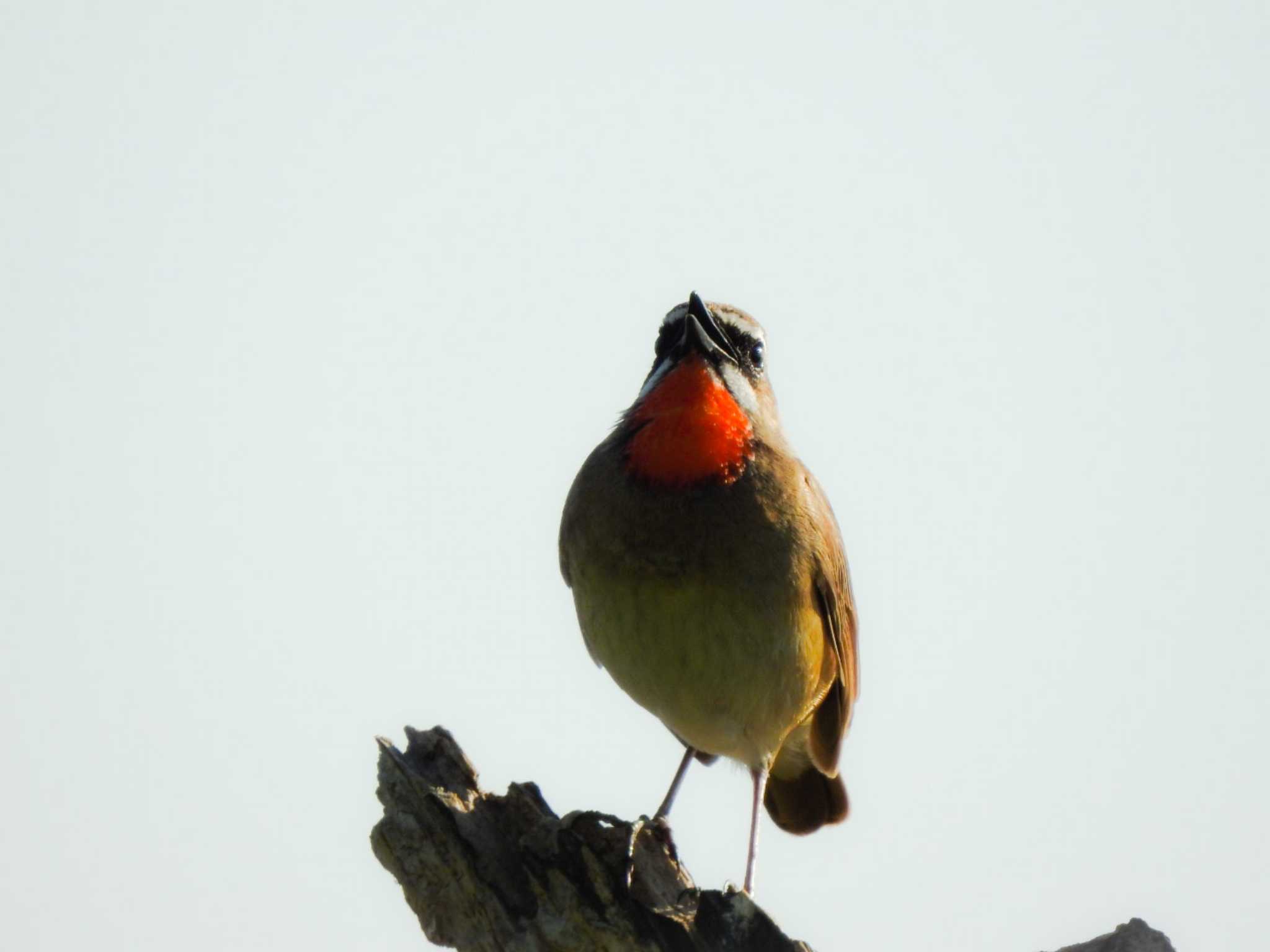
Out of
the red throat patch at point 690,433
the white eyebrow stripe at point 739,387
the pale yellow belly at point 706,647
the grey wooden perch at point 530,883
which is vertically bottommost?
the grey wooden perch at point 530,883

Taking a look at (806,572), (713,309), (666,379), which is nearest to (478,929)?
(806,572)

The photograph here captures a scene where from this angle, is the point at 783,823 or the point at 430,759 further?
the point at 783,823

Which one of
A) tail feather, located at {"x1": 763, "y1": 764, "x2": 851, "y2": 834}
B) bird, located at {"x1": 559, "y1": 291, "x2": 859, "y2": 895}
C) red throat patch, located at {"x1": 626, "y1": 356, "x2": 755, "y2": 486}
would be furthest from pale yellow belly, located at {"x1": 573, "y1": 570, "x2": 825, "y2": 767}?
tail feather, located at {"x1": 763, "y1": 764, "x2": 851, "y2": 834}

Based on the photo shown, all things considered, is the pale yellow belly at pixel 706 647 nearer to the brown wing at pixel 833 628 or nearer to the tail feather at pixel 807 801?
the brown wing at pixel 833 628

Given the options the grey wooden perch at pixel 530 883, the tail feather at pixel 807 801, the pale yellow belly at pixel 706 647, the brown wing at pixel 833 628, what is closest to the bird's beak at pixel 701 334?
the brown wing at pixel 833 628

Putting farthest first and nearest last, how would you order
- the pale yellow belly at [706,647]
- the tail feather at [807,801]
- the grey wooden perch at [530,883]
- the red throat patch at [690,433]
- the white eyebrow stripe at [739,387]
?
the tail feather at [807,801], the white eyebrow stripe at [739,387], the red throat patch at [690,433], the pale yellow belly at [706,647], the grey wooden perch at [530,883]

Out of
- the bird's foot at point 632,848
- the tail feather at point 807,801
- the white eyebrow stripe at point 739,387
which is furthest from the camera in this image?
the tail feather at point 807,801

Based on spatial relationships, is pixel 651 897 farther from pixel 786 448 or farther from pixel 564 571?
pixel 786 448
